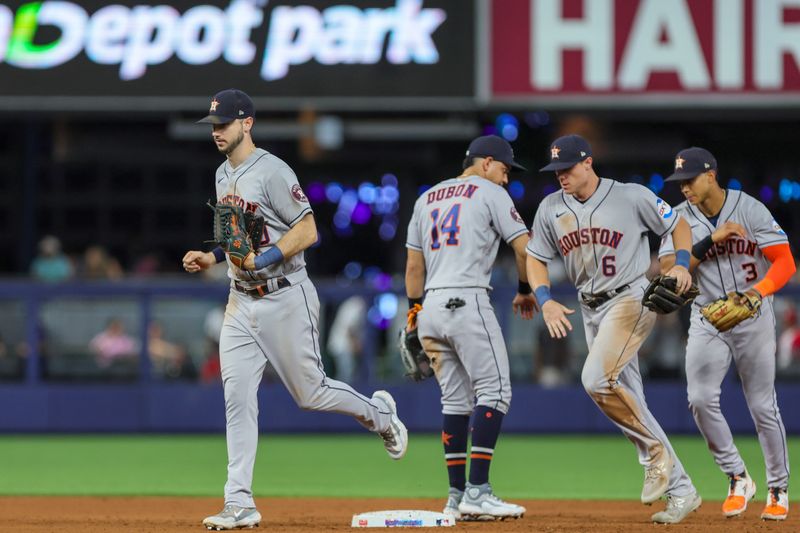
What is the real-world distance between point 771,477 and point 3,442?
7817 millimetres

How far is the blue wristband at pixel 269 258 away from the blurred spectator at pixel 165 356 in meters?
7.47

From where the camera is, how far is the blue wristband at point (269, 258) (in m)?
6.41

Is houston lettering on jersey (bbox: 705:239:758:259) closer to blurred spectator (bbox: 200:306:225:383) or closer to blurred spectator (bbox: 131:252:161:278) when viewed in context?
blurred spectator (bbox: 200:306:225:383)

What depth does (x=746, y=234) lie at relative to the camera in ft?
23.5

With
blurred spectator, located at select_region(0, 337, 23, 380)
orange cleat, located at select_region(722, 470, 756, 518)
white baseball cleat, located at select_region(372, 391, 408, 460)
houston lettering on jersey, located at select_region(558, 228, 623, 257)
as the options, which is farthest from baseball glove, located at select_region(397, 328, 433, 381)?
blurred spectator, located at select_region(0, 337, 23, 380)

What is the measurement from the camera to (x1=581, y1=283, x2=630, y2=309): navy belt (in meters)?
6.93

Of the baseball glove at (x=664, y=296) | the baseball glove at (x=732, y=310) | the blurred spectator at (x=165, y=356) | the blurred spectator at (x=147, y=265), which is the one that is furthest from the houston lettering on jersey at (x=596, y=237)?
the blurred spectator at (x=147, y=265)

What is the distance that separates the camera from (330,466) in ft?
34.8

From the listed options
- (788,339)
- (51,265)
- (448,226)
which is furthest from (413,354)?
(51,265)

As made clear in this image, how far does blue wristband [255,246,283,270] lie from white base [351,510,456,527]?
128cm

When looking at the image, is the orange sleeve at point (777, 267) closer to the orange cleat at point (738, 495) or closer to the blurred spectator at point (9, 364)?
the orange cleat at point (738, 495)

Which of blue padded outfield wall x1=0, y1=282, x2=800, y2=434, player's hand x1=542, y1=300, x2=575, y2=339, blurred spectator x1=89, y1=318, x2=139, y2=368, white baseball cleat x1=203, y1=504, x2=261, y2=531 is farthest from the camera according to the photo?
blurred spectator x1=89, y1=318, x2=139, y2=368

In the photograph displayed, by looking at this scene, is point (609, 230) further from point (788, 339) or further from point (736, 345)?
point (788, 339)

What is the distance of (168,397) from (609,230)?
771 cm
